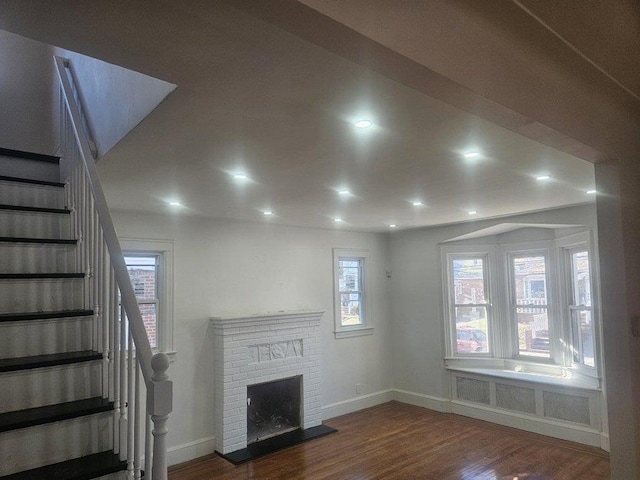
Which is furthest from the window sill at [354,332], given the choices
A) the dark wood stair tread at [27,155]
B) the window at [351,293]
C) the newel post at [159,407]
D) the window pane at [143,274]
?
the newel post at [159,407]

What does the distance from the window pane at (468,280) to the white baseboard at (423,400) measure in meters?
1.39

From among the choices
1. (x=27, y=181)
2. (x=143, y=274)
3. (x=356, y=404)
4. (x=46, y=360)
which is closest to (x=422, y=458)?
(x=356, y=404)

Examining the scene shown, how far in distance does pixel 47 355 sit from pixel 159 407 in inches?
36.1

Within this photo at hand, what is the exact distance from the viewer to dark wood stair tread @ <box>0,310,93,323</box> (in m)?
1.89

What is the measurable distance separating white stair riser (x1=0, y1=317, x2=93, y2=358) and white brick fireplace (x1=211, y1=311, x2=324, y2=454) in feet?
9.06

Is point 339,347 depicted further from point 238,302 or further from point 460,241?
point 460,241

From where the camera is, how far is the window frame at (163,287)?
4.54 m

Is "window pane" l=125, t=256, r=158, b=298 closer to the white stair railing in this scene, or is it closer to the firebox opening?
the firebox opening

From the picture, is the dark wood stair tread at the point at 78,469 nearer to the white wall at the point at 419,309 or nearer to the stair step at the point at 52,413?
the stair step at the point at 52,413

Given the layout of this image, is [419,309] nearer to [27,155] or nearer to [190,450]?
[190,450]

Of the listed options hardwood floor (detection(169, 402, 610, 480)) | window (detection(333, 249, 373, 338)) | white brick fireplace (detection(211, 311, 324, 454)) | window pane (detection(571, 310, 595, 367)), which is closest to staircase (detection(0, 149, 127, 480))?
white brick fireplace (detection(211, 311, 324, 454))

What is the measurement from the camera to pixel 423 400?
6.36 metres

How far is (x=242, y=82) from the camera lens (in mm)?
1674

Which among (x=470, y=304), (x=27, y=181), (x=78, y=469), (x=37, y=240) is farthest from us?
(x=470, y=304)
